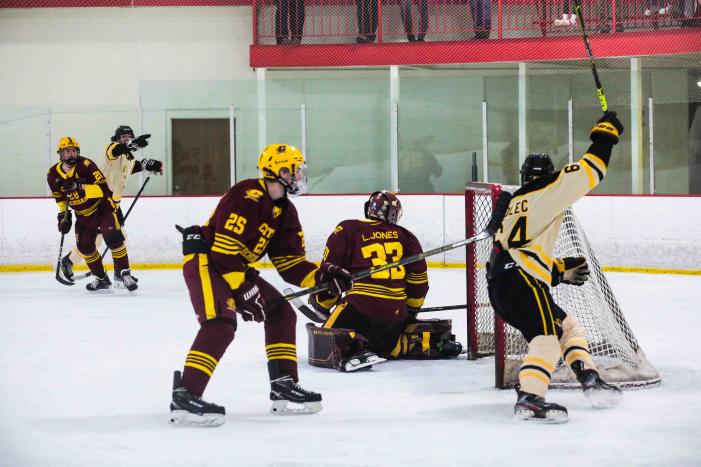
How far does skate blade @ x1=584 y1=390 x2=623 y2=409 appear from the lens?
14.7ft

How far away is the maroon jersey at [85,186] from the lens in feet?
30.5

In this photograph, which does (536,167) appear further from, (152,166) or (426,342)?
(152,166)

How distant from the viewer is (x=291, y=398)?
4.47 m

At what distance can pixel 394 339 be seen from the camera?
5.77m

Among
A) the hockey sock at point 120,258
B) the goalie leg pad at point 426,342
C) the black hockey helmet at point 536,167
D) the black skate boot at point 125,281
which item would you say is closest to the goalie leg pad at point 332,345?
the goalie leg pad at point 426,342

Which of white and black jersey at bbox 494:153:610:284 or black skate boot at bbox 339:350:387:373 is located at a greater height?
white and black jersey at bbox 494:153:610:284

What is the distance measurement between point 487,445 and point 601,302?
5.15 feet

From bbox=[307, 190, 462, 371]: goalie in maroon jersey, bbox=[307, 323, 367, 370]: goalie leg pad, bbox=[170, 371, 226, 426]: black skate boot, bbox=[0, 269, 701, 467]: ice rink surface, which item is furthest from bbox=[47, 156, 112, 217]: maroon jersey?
bbox=[170, 371, 226, 426]: black skate boot

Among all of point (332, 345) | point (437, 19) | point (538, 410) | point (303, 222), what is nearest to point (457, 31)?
point (437, 19)

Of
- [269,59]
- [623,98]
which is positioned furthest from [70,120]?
[623,98]

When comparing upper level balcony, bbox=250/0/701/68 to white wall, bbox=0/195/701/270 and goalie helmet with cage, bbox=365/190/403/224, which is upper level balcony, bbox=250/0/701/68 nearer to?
white wall, bbox=0/195/701/270

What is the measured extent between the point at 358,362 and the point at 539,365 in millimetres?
1351

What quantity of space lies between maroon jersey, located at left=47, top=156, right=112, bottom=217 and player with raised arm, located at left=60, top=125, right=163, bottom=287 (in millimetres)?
351

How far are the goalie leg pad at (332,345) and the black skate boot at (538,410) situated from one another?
4.50 feet
